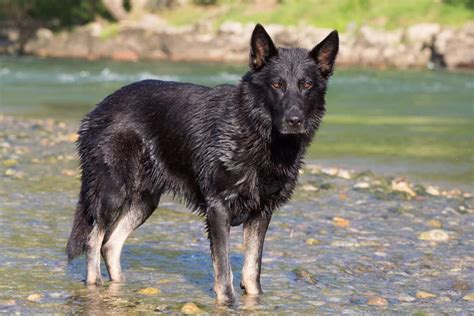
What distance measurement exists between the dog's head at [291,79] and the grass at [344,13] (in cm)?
3267

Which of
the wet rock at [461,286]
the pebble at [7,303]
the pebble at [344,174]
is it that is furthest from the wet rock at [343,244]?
the pebble at [344,174]

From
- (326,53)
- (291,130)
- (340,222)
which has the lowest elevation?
(340,222)

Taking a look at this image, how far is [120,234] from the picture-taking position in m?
7.68

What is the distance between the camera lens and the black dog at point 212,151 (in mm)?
6773

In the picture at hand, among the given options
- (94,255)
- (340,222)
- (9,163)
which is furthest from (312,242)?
(9,163)

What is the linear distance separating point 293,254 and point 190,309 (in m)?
2.03

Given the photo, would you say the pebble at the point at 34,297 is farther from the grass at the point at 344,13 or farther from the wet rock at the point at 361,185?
the grass at the point at 344,13

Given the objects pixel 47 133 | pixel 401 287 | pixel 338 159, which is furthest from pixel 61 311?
pixel 47 133

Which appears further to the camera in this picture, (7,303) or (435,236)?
(435,236)

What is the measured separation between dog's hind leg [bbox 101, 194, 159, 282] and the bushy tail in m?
0.20

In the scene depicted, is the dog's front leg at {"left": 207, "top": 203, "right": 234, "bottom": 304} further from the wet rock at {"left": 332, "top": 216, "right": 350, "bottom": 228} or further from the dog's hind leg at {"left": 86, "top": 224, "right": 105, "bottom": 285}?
the wet rock at {"left": 332, "top": 216, "right": 350, "bottom": 228}

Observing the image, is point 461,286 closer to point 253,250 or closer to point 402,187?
point 253,250

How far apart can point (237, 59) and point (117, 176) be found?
33889mm

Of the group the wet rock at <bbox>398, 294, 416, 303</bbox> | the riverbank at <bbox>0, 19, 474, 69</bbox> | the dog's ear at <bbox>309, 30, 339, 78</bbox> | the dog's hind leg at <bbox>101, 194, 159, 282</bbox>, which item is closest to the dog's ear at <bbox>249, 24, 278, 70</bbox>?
the dog's ear at <bbox>309, 30, 339, 78</bbox>
